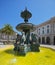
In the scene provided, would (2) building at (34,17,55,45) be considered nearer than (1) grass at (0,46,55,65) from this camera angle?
No

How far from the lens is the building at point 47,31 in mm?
36384

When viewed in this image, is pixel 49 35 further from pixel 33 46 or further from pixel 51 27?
pixel 33 46

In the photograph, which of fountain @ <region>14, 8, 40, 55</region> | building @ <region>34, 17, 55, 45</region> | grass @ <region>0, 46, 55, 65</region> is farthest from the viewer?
building @ <region>34, 17, 55, 45</region>

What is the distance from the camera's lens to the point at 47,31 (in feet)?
132

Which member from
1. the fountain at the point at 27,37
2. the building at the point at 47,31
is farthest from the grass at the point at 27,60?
the building at the point at 47,31

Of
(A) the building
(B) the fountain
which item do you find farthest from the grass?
(A) the building

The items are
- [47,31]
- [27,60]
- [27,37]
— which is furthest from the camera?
[47,31]

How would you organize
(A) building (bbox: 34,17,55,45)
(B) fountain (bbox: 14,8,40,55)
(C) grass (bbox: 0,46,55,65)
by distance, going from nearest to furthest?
(C) grass (bbox: 0,46,55,65) < (B) fountain (bbox: 14,8,40,55) < (A) building (bbox: 34,17,55,45)

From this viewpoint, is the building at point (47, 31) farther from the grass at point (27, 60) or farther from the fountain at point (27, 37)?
the grass at point (27, 60)

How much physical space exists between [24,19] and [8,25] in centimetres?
3078

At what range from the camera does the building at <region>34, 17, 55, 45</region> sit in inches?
1432

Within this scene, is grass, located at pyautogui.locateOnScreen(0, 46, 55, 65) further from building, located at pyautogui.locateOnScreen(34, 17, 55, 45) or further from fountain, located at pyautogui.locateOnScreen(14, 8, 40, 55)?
building, located at pyautogui.locateOnScreen(34, 17, 55, 45)

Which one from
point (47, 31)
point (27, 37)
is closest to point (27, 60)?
point (27, 37)

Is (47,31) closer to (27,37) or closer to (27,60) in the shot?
(27,37)
